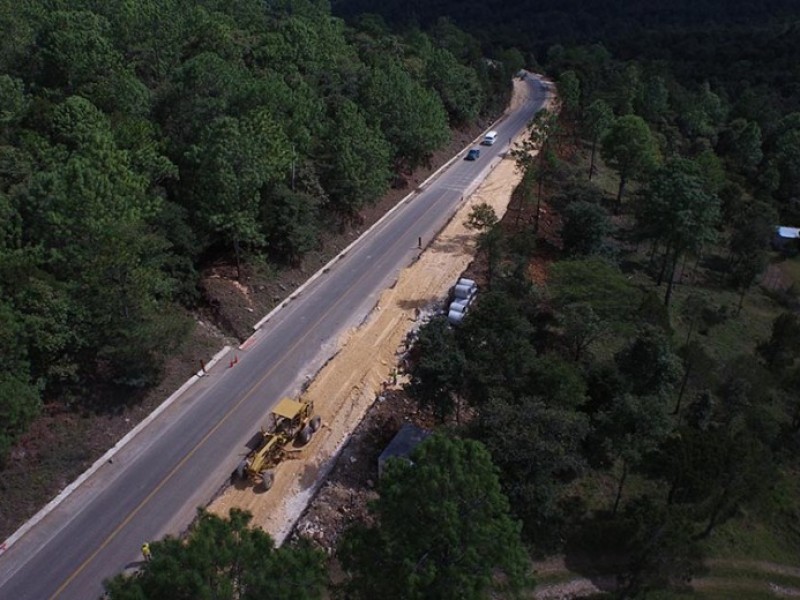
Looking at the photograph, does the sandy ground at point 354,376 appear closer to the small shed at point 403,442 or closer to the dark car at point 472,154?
the small shed at point 403,442

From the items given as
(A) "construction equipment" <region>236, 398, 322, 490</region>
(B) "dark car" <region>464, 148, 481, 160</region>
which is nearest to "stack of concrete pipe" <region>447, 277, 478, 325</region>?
(A) "construction equipment" <region>236, 398, 322, 490</region>

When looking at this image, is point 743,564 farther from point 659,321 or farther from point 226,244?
point 226,244

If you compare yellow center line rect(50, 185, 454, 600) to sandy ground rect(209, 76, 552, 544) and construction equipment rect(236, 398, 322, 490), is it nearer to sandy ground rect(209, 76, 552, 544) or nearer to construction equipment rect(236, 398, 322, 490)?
construction equipment rect(236, 398, 322, 490)

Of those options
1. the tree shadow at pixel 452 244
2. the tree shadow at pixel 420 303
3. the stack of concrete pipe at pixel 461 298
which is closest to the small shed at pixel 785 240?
the tree shadow at pixel 452 244

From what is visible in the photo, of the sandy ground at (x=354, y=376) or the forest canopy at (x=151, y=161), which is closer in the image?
the sandy ground at (x=354, y=376)

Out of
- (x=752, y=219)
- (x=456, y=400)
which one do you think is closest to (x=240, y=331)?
(x=456, y=400)

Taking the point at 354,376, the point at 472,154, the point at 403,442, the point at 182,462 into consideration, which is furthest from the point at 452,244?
the point at 182,462

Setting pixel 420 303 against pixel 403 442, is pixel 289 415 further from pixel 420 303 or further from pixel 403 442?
pixel 420 303
